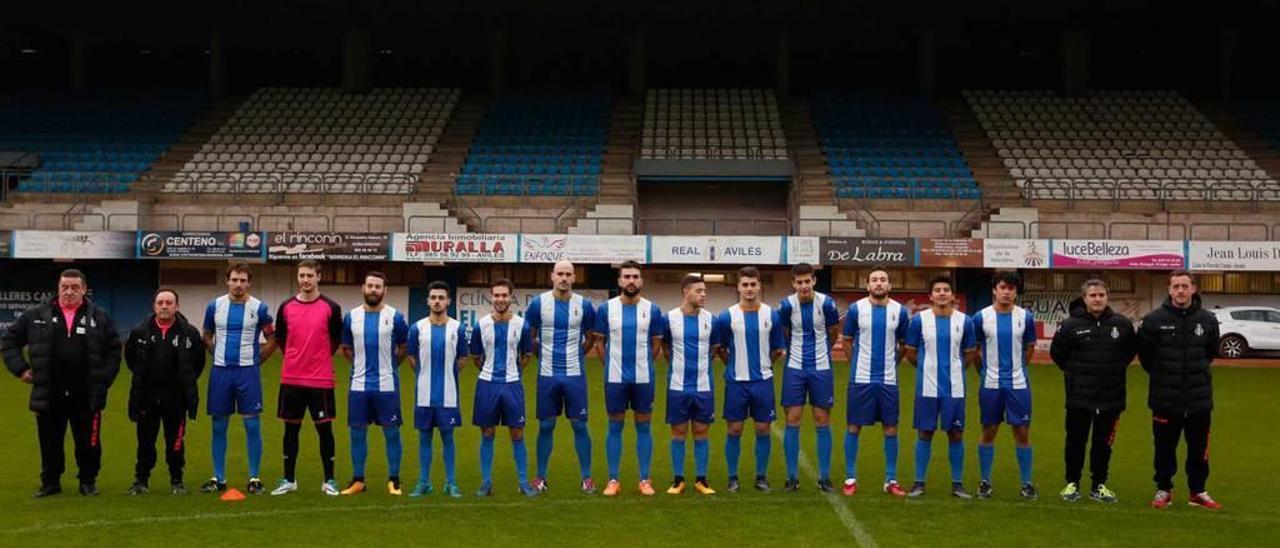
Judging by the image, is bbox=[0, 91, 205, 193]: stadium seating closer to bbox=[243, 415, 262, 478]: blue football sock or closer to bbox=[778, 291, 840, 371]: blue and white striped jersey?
bbox=[243, 415, 262, 478]: blue football sock

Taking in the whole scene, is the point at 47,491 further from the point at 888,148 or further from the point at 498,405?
the point at 888,148

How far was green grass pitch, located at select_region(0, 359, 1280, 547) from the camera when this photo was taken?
23.0ft

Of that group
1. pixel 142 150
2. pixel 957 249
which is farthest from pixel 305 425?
pixel 142 150

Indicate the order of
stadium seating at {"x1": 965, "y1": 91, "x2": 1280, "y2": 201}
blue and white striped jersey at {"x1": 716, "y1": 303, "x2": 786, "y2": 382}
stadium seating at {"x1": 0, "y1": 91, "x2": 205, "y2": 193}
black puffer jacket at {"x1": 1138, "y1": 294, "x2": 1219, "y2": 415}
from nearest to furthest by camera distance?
black puffer jacket at {"x1": 1138, "y1": 294, "x2": 1219, "y2": 415} < blue and white striped jersey at {"x1": 716, "y1": 303, "x2": 786, "y2": 382} < stadium seating at {"x1": 965, "y1": 91, "x2": 1280, "y2": 201} < stadium seating at {"x1": 0, "y1": 91, "x2": 205, "y2": 193}

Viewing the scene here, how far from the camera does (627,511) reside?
25.5ft

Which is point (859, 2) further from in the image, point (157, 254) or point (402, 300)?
point (157, 254)

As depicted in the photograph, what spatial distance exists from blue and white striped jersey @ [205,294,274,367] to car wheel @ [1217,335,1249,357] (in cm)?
2274

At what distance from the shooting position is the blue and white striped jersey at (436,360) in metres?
8.41

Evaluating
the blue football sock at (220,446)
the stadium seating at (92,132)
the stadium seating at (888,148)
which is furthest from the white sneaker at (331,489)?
the stadium seating at (92,132)

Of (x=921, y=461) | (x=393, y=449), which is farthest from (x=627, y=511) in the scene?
(x=921, y=461)

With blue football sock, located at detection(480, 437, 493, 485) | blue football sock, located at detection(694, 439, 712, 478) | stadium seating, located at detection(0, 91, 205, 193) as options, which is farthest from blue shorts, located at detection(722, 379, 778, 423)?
stadium seating, located at detection(0, 91, 205, 193)

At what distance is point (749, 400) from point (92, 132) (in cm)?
3074

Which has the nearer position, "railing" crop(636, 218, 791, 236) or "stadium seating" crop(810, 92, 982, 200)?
"stadium seating" crop(810, 92, 982, 200)

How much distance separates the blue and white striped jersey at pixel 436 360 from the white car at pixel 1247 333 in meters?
21.6
